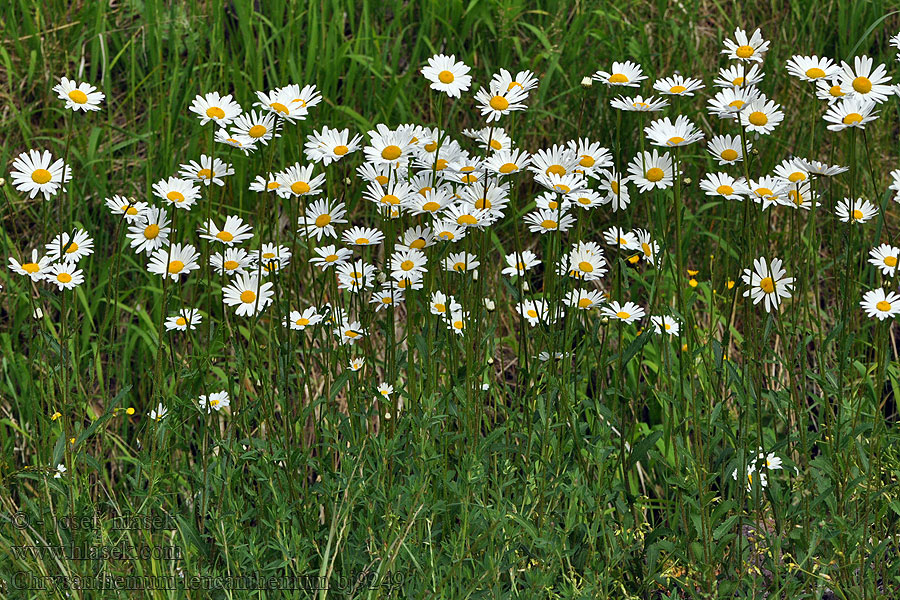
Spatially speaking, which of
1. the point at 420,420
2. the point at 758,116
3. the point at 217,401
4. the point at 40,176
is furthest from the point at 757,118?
the point at 40,176

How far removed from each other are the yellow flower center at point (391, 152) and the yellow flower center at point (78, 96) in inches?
26.6

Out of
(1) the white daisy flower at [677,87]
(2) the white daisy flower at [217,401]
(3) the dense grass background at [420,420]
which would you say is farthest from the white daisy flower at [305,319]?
(1) the white daisy flower at [677,87]

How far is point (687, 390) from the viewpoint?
2412 mm

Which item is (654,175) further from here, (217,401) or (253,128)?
(217,401)

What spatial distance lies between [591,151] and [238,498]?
1099 mm

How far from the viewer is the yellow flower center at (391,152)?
77.8 inches

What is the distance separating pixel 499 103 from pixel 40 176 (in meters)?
1.00

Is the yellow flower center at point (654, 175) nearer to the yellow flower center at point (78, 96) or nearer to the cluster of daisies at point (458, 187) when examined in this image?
the cluster of daisies at point (458, 187)

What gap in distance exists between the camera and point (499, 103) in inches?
79.5

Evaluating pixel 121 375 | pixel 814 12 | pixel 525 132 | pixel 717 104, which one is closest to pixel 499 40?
pixel 525 132

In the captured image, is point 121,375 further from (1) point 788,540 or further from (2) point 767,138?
(2) point 767,138

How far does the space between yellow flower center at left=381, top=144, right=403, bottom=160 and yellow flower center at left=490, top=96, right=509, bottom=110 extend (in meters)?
0.23

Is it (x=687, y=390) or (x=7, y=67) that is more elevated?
(x=7, y=67)

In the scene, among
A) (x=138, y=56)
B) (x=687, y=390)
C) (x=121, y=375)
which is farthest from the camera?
(x=138, y=56)
